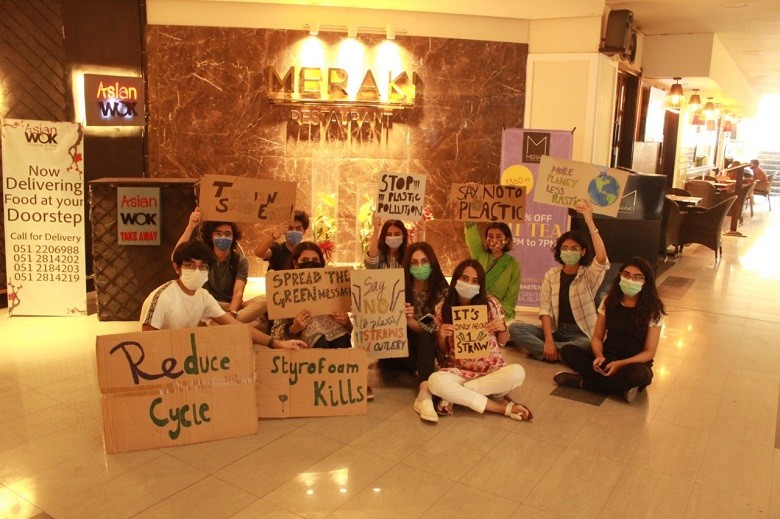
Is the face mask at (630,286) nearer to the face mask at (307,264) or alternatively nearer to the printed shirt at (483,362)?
the printed shirt at (483,362)

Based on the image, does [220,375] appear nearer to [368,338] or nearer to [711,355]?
[368,338]

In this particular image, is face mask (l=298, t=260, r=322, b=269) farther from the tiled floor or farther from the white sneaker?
the white sneaker

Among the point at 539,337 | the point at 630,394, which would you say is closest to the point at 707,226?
the point at 539,337

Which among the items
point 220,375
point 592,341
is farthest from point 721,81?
point 220,375

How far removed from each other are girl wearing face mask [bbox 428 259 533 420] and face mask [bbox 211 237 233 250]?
168cm

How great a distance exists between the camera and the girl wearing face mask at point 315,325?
4.05m

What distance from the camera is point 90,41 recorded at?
6.50 metres

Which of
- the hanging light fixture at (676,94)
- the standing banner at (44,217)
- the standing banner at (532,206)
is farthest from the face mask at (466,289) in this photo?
the hanging light fixture at (676,94)

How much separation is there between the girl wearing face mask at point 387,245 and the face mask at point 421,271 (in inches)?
13.0

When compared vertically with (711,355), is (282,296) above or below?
above

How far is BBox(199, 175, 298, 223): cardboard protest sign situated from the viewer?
15.0ft

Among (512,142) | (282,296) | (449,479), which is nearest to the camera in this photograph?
(449,479)

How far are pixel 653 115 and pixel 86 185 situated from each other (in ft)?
26.7

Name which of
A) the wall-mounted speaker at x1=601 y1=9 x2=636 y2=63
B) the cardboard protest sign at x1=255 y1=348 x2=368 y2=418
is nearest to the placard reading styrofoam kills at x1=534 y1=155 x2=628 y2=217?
the cardboard protest sign at x1=255 y1=348 x2=368 y2=418
